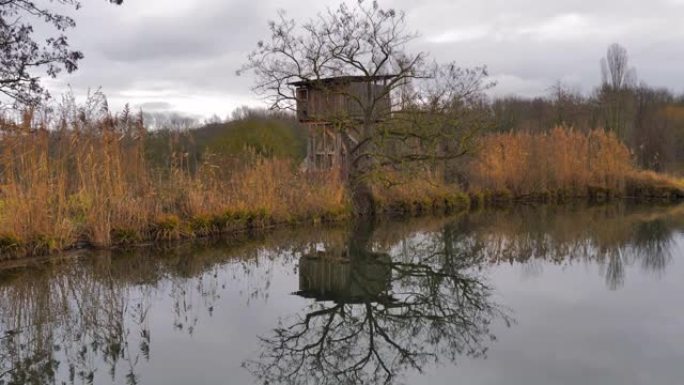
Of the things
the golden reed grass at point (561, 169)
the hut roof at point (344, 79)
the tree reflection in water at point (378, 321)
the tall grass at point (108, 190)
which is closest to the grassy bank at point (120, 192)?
the tall grass at point (108, 190)

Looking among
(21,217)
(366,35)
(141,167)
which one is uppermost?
(366,35)

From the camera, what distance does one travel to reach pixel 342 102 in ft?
45.6

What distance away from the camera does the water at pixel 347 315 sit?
13.4 feet

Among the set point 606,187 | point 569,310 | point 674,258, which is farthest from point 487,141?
point 569,310

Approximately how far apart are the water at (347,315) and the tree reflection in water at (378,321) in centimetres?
2

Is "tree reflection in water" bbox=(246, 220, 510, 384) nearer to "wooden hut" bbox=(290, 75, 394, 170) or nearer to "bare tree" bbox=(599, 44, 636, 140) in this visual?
"wooden hut" bbox=(290, 75, 394, 170)

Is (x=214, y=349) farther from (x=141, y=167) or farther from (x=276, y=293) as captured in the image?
(x=141, y=167)

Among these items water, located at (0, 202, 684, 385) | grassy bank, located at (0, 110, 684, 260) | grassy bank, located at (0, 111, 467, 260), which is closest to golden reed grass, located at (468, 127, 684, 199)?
grassy bank, located at (0, 110, 684, 260)

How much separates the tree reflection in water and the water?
0.07 ft

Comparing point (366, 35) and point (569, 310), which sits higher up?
point (366, 35)

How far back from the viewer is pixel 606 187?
1845 cm

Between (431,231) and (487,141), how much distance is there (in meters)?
6.93

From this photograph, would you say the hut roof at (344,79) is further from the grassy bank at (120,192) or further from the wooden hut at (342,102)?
the grassy bank at (120,192)

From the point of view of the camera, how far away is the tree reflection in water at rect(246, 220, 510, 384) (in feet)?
13.9
